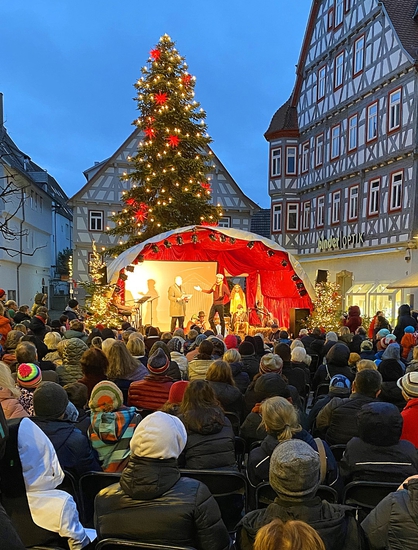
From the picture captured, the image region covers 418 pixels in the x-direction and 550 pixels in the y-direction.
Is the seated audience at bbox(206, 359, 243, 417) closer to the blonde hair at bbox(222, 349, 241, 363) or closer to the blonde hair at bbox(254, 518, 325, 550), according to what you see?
the blonde hair at bbox(222, 349, 241, 363)

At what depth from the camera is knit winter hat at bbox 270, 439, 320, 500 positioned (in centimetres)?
226

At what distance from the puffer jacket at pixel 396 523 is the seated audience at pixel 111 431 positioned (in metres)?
1.80

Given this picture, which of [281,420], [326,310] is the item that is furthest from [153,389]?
[326,310]

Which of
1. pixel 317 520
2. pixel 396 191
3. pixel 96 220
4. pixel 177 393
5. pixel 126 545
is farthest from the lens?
pixel 96 220

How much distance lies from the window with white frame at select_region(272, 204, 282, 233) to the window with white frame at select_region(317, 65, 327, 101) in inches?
205

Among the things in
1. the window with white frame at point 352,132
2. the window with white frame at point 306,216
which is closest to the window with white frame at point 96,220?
the window with white frame at point 306,216

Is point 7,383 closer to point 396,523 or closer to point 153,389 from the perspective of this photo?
point 153,389

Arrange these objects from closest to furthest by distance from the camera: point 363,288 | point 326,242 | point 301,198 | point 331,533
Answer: point 331,533 → point 363,288 → point 326,242 → point 301,198

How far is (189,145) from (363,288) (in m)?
8.21

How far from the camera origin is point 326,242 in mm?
22266

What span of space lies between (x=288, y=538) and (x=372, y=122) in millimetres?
19547

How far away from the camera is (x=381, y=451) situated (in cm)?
335

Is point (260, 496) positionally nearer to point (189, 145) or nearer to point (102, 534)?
point (102, 534)

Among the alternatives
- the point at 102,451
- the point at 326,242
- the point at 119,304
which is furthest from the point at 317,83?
the point at 102,451
